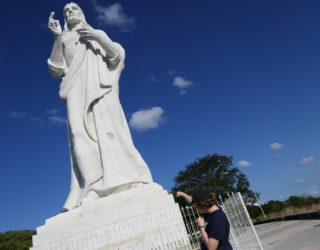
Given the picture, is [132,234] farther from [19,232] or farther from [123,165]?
[19,232]

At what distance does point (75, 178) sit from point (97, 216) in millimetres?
1914

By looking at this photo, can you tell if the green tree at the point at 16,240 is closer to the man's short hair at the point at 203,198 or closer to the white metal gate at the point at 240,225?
the white metal gate at the point at 240,225

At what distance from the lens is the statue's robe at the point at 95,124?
8.89 m

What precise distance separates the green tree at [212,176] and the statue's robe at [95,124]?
39.1 metres

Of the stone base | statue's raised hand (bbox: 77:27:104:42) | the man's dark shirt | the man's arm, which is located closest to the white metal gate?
the stone base

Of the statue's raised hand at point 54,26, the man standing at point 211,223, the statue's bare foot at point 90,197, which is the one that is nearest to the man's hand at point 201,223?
the man standing at point 211,223

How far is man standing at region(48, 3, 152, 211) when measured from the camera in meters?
8.91

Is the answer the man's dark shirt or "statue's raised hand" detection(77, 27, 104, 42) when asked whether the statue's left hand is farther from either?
the man's dark shirt

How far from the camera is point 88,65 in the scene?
10484mm

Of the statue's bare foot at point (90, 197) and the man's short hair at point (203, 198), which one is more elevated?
the statue's bare foot at point (90, 197)

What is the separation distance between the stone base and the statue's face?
6151mm

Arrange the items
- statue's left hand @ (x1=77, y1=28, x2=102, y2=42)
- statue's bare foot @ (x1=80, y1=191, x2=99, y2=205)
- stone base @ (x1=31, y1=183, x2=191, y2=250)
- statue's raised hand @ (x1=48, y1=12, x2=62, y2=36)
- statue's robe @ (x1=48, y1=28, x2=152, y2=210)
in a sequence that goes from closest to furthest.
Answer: stone base @ (x1=31, y1=183, x2=191, y2=250) < statue's bare foot @ (x1=80, y1=191, x2=99, y2=205) < statue's robe @ (x1=48, y1=28, x2=152, y2=210) < statue's left hand @ (x1=77, y1=28, x2=102, y2=42) < statue's raised hand @ (x1=48, y1=12, x2=62, y2=36)

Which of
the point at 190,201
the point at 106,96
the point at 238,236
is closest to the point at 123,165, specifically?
the point at 106,96

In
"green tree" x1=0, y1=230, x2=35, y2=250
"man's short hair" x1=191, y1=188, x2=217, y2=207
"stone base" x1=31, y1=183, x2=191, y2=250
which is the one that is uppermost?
"green tree" x1=0, y1=230, x2=35, y2=250
